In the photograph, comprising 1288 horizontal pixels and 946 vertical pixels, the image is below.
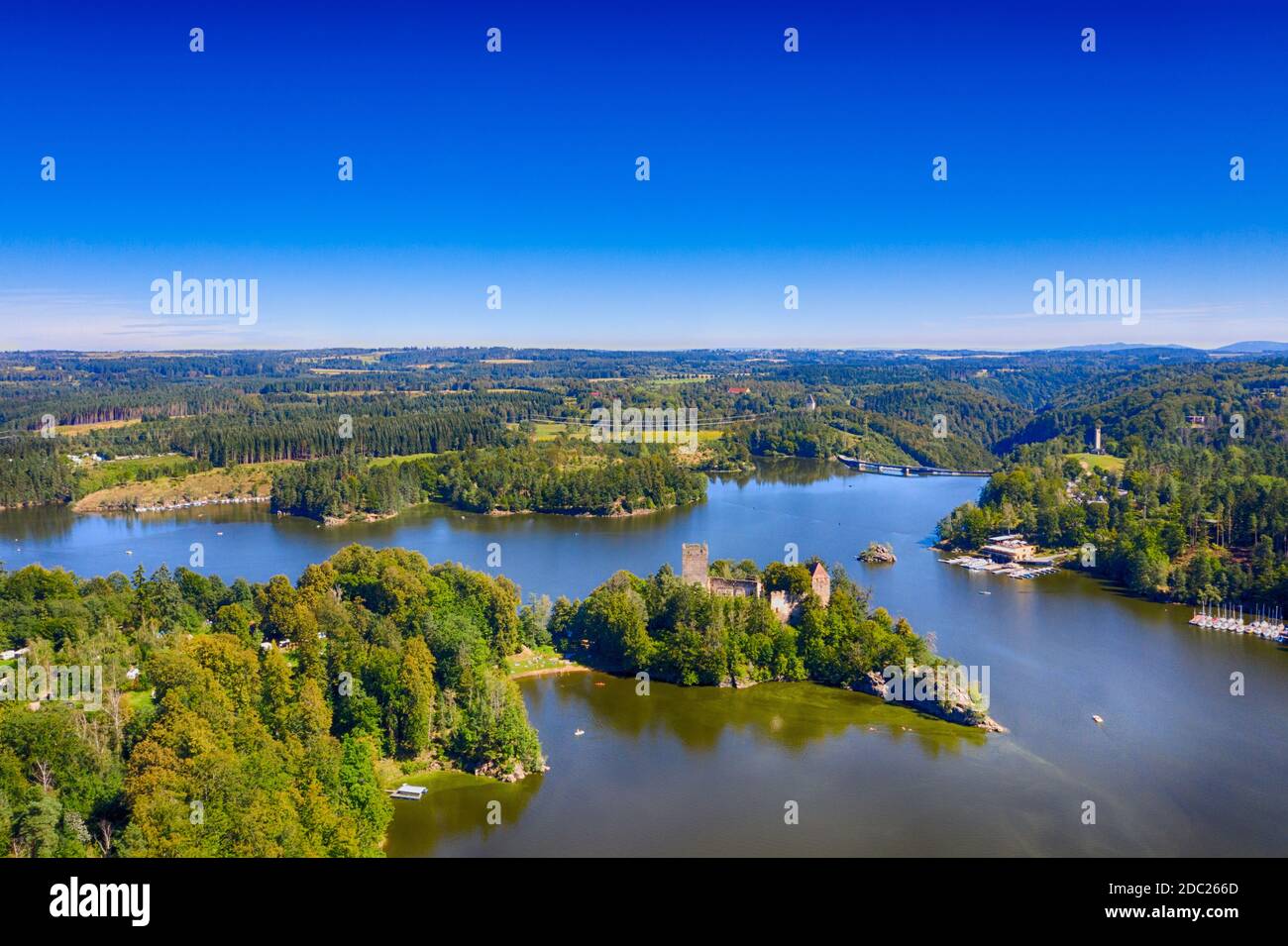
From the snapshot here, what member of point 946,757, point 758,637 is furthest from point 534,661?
point 946,757

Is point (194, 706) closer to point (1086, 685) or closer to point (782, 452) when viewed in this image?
point (1086, 685)

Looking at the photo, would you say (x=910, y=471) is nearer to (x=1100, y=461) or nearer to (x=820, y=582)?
(x=1100, y=461)

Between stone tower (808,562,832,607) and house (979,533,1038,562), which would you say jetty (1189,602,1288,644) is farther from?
stone tower (808,562,832,607)

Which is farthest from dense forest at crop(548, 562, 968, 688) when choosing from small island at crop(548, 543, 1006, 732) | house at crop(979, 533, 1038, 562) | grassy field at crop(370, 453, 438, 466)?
grassy field at crop(370, 453, 438, 466)

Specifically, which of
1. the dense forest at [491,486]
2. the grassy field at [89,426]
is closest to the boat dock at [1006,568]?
the dense forest at [491,486]

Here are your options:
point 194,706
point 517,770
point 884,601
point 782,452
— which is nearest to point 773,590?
point 884,601

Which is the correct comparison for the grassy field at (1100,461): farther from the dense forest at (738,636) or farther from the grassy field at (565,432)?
the dense forest at (738,636)
